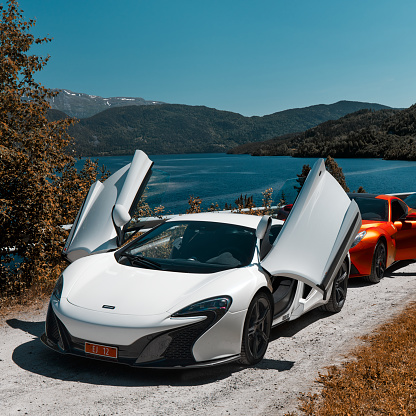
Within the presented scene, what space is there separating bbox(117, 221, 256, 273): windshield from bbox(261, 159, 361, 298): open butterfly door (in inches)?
15.5

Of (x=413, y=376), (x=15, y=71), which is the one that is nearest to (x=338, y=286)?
(x=413, y=376)

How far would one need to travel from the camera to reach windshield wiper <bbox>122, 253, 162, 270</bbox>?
494cm

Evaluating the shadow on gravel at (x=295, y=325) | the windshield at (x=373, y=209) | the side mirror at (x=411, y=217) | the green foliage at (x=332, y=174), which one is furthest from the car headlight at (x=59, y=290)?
the side mirror at (x=411, y=217)

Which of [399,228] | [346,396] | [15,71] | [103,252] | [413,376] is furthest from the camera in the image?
[15,71]

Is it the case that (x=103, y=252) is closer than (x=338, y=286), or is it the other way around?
(x=103, y=252)

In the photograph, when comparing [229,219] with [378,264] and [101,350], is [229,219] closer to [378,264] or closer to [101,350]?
[101,350]

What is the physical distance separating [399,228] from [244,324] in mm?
5301

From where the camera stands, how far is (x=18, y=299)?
6.87 meters

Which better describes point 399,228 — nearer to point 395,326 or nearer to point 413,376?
point 395,326

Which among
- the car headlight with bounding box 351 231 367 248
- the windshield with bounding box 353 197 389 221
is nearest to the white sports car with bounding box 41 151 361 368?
the car headlight with bounding box 351 231 367 248

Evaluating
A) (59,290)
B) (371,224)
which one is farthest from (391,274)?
(59,290)

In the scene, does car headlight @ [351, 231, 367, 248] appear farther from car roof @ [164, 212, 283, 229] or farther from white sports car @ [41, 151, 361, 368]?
car roof @ [164, 212, 283, 229]

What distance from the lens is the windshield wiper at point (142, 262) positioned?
4.94 metres

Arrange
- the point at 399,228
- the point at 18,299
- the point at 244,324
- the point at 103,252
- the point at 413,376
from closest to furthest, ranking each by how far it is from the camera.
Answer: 1. the point at 413,376
2. the point at 244,324
3. the point at 103,252
4. the point at 18,299
5. the point at 399,228
